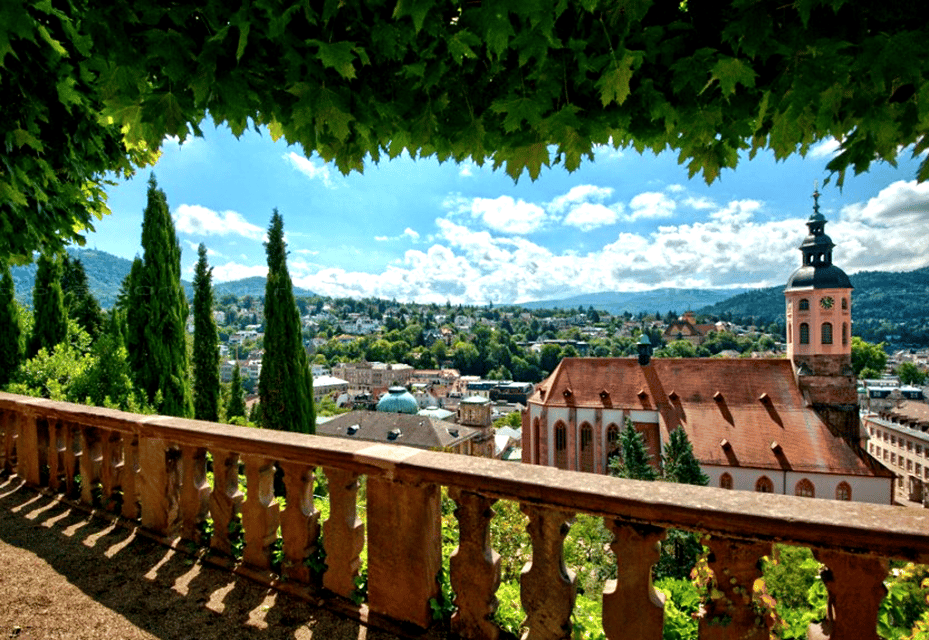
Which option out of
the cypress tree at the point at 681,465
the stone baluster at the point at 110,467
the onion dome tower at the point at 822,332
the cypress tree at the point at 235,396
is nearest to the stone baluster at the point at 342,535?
the stone baluster at the point at 110,467

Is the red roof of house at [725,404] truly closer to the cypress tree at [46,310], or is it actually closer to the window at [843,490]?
the window at [843,490]

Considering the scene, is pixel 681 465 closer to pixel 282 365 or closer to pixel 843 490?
pixel 843 490

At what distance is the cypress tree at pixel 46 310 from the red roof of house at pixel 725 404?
1319 inches

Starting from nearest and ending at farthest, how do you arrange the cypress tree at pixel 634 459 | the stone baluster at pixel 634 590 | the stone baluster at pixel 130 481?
the stone baluster at pixel 634 590 → the stone baluster at pixel 130 481 → the cypress tree at pixel 634 459

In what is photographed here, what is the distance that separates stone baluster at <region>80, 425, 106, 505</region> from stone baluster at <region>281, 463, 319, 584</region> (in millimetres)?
2407

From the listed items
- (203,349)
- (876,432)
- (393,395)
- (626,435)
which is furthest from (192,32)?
(876,432)

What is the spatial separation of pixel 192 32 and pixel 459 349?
15771 centimetres

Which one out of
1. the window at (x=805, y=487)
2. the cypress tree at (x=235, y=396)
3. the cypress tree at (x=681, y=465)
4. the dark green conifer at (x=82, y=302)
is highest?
the dark green conifer at (x=82, y=302)

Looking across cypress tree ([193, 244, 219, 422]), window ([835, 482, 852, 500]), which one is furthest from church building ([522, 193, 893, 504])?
cypress tree ([193, 244, 219, 422])

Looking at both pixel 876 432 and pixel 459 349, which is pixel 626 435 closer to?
pixel 876 432

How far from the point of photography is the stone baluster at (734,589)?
1.83 meters

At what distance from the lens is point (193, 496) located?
3.50 m

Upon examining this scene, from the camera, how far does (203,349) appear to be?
813 inches

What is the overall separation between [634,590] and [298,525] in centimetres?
192
